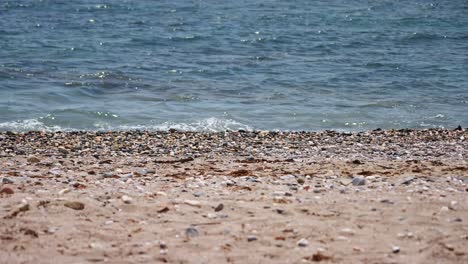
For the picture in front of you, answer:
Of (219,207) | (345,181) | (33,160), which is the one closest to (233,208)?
(219,207)

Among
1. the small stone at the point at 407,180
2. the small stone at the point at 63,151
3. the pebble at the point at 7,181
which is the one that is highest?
the pebble at the point at 7,181

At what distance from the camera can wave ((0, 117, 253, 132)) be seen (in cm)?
1456

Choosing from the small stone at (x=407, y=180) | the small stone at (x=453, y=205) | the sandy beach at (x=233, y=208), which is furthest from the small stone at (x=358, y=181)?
the small stone at (x=453, y=205)

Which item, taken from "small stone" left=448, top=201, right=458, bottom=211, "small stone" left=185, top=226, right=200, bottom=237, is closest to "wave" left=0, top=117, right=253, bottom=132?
"small stone" left=448, top=201, right=458, bottom=211

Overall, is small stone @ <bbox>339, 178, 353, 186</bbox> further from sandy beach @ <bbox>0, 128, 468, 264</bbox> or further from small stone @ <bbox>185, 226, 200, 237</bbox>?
small stone @ <bbox>185, 226, 200, 237</bbox>

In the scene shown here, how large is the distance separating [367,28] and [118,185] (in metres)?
24.5

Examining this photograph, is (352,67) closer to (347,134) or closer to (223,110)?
(223,110)

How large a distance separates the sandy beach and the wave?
3.46 m

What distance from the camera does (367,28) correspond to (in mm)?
30609

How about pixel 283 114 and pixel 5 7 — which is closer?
pixel 283 114

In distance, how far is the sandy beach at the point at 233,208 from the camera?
561 cm

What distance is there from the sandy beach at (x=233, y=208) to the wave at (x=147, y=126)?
136 inches

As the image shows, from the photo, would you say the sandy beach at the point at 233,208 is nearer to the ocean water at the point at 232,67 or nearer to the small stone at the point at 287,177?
the small stone at the point at 287,177

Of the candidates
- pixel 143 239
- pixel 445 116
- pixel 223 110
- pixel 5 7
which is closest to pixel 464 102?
pixel 445 116
